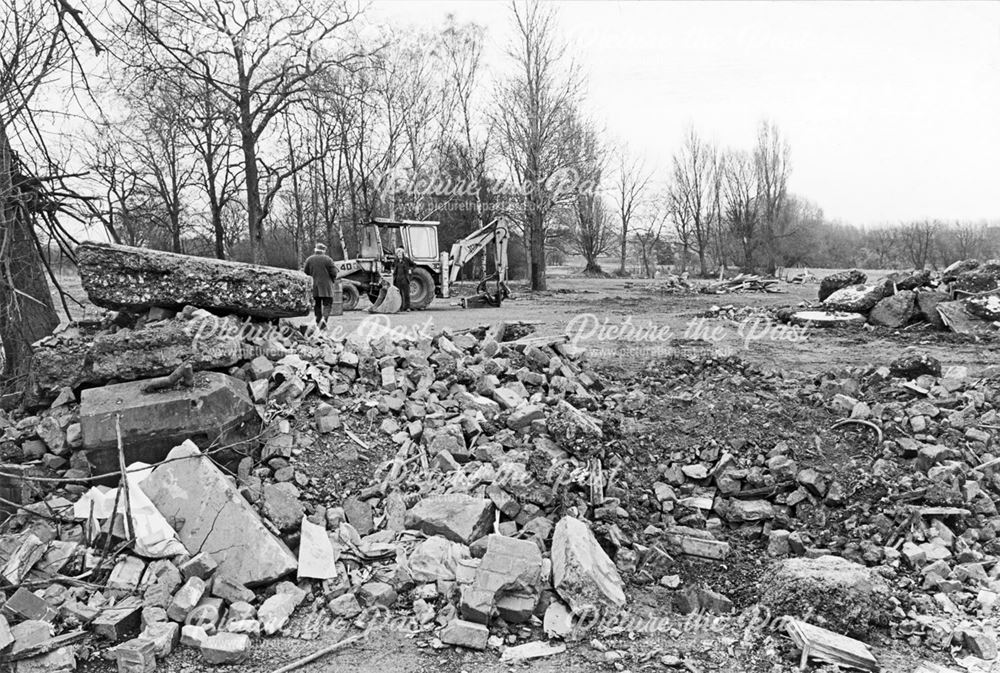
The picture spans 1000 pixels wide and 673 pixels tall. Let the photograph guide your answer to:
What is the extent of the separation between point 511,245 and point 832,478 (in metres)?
33.9

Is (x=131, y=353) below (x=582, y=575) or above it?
above

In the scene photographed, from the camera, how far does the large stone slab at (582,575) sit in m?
3.64

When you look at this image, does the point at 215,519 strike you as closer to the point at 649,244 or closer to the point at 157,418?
the point at 157,418

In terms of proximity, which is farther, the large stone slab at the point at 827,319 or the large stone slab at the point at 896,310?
the large stone slab at the point at 827,319

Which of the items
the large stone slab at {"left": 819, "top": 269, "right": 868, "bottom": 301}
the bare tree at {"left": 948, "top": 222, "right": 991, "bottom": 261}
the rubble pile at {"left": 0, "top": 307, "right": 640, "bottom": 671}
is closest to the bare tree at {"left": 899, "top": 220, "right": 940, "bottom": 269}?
the bare tree at {"left": 948, "top": 222, "right": 991, "bottom": 261}

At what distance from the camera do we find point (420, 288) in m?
16.7

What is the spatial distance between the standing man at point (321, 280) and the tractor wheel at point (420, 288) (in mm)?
4884

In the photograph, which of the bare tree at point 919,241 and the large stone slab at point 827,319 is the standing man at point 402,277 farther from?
the bare tree at point 919,241

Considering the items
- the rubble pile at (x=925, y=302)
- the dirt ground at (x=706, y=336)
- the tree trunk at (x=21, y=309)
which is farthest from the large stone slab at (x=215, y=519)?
the rubble pile at (x=925, y=302)

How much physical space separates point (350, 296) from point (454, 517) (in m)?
13.0

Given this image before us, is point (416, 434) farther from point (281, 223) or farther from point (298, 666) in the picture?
point (281, 223)

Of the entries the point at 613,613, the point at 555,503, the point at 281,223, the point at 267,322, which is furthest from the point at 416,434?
the point at 281,223

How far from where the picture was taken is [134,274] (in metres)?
5.04

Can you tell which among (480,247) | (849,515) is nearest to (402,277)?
(480,247)
